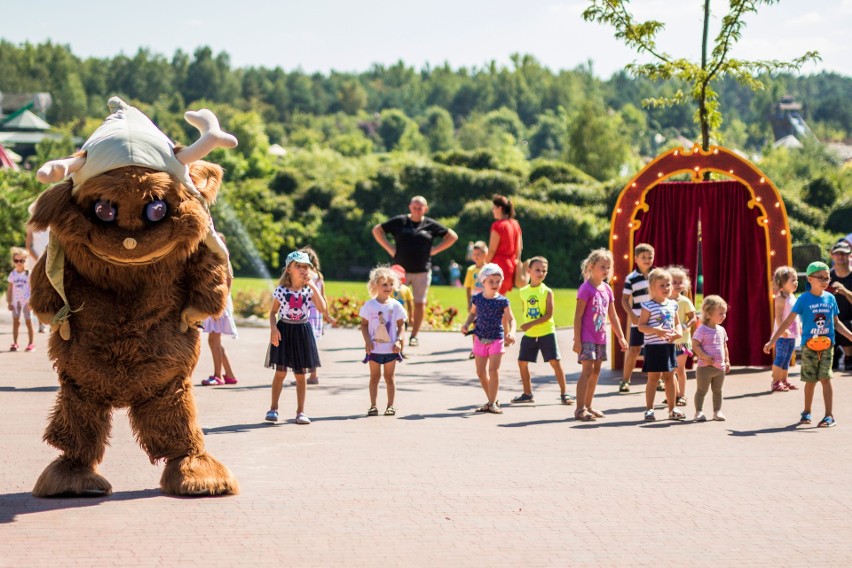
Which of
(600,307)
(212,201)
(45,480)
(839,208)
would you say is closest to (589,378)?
(600,307)

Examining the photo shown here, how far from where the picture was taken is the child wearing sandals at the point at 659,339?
36.0 feet

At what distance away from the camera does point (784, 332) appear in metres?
12.5

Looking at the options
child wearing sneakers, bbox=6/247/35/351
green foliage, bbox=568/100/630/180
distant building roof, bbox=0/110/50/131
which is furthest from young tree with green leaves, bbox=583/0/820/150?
distant building roof, bbox=0/110/50/131

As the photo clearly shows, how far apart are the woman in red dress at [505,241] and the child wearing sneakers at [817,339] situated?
4644mm

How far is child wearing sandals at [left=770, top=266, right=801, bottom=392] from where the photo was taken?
12727 millimetres

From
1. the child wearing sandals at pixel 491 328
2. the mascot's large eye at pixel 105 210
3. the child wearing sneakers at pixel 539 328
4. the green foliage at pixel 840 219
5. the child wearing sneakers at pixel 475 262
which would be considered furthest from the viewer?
the green foliage at pixel 840 219

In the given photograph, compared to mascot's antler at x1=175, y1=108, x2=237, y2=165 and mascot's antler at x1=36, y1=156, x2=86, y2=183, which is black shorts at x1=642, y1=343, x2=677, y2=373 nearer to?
mascot's antler at x1=175, y1=108, x2=237, y2=165

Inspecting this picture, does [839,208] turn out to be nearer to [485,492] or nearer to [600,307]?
[600,307]

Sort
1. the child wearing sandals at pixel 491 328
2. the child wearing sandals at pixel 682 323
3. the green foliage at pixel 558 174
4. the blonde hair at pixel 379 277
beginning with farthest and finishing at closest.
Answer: the green foliage at pixel 558 174, the child wearing sandals at pixel 682 323, the child wearing sandals at pixel 491 328, the blonde hair at pixel 379 277

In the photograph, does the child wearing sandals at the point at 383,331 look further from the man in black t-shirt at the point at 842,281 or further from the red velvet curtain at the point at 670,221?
the man in black t-shirt at the point at 842,281

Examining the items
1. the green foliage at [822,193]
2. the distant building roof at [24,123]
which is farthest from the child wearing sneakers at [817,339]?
the distant building roof at [24,123]

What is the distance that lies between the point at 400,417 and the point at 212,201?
377 centimetres

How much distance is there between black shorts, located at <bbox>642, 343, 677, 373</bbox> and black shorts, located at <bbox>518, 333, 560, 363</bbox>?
114 centimetres

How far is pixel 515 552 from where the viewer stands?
6371 millimetres
